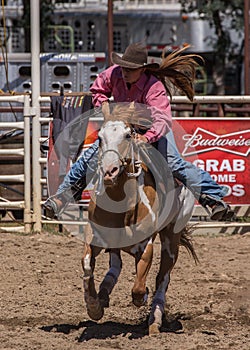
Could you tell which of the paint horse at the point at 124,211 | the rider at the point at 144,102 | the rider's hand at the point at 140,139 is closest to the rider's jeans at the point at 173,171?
the rider at the point at 144,102

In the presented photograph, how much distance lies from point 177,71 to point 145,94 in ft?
1.43

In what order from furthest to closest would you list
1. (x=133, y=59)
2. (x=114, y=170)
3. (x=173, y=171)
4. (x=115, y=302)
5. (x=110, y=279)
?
(x=115, y=302) → (x=173, y=171) → (x=110, y=279) → (x=133, y=59) → (x=114, y=170)

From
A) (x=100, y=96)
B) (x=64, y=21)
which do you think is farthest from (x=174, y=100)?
(x=64, y=21)

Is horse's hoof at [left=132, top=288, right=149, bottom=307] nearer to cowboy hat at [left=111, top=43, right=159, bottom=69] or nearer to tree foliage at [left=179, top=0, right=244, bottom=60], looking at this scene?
cowboy hat at [left=111, top=43, right=159, bottom=69]

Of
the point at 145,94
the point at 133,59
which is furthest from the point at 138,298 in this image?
the point at 133,59

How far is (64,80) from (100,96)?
320 inches

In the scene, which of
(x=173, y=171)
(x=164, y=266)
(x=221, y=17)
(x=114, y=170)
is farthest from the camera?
(x=221, y=17)

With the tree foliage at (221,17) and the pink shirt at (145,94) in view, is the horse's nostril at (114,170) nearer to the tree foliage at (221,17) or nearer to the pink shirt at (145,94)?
the pink shirt at (145,94)

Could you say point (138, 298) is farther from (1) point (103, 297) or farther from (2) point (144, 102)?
(2) point (144, 102)

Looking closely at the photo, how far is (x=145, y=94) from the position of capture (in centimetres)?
550

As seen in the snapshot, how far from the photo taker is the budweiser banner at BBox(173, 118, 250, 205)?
9109mm

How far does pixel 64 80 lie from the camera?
539 inches

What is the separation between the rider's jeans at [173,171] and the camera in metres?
5.57

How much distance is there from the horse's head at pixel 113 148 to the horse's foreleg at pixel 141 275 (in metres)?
0.69
